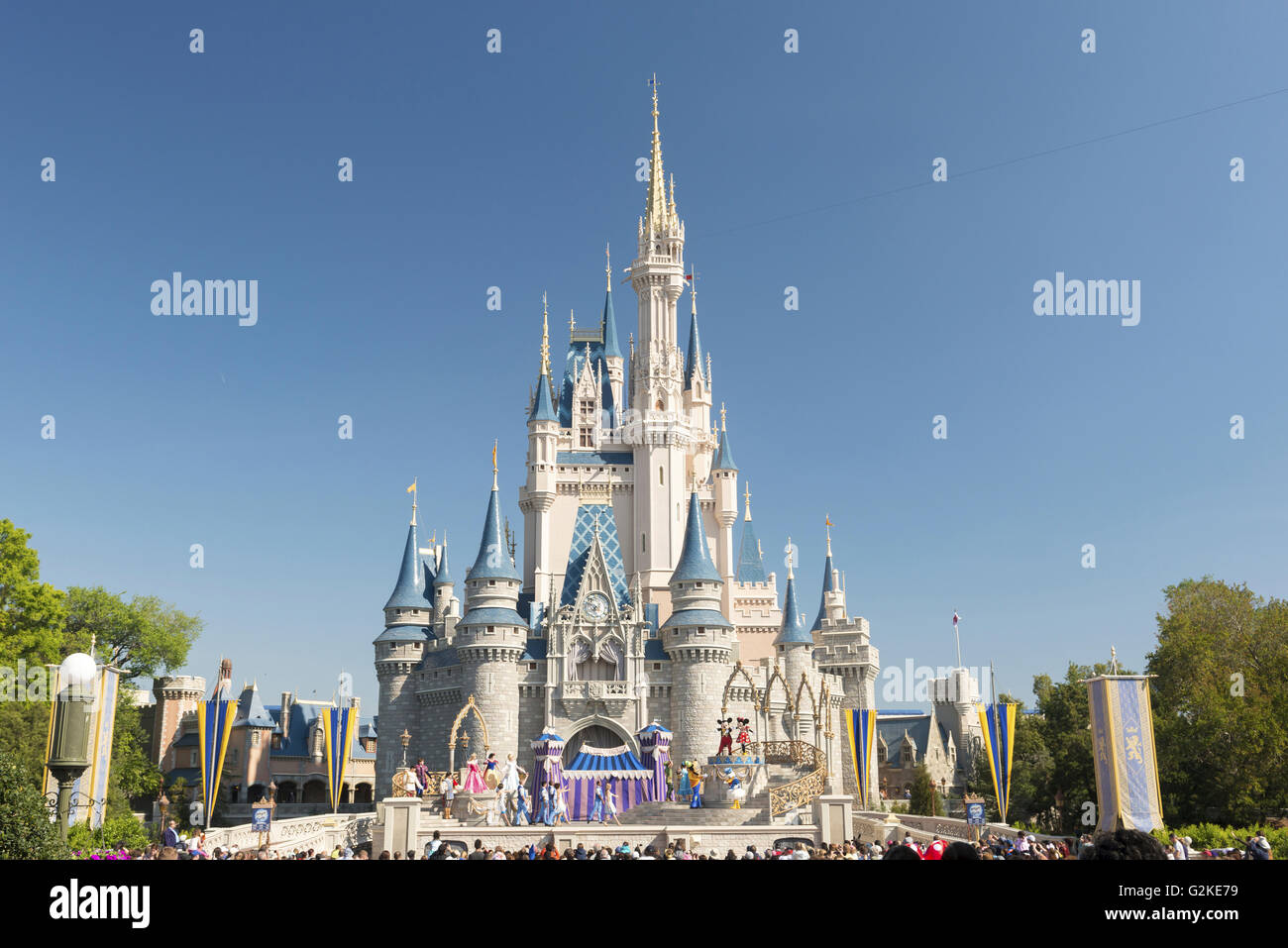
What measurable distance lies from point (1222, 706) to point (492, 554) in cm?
3241

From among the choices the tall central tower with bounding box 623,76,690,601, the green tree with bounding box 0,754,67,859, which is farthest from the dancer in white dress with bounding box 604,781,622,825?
the green tree with bounding box 0,754,67,859

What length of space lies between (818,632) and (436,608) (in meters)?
21.8

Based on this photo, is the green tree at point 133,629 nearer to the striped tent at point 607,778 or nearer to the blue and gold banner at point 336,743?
the blue and gold banner at point 336,743

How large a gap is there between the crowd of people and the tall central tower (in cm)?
2603

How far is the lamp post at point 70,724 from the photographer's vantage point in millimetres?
11875

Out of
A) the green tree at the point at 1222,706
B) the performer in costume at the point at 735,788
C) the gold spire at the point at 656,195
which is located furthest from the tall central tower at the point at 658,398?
the green tree at the point at 1222,706

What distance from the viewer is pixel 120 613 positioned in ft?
189

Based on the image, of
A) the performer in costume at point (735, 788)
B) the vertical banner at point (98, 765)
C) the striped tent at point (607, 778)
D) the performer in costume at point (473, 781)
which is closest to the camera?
the vertical banner at point (98, 765)

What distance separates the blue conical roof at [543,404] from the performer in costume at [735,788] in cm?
2811

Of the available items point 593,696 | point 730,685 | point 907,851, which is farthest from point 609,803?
point 907,851

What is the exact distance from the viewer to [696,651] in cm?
5003

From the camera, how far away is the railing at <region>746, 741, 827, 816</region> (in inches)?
1394
